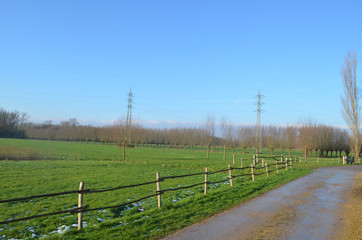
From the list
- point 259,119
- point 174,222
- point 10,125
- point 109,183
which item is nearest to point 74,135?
point 10,125

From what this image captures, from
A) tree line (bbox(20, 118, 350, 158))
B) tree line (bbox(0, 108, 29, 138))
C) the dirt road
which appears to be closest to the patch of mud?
the dirt road

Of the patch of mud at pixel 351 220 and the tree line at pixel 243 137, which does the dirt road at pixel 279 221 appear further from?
the tree line at pixel 243 137

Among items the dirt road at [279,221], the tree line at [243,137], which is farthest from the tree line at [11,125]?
the dirt road at [279,221]

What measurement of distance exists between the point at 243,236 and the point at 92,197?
25.6 ft

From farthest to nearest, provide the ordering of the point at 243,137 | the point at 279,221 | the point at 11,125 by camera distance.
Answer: the point at 11,125, the point at 243,137, the point at 279,221

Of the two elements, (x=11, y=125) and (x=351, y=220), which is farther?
(x=11, y=125)

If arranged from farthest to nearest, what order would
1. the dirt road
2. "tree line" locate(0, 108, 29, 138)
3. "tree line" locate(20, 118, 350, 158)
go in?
"tree line" locate(0, 108, 29, 138) < "tree line" locate(20, 118, 350, 158) < the dirt road

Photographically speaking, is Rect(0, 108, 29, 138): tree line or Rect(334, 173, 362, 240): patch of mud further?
Rect(0, 108, 29, 138): tree line

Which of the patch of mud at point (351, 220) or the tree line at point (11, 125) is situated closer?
the patch of mud at point (351, 220)

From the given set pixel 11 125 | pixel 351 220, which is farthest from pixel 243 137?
→ pixel 11 125

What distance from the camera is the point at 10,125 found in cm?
11469

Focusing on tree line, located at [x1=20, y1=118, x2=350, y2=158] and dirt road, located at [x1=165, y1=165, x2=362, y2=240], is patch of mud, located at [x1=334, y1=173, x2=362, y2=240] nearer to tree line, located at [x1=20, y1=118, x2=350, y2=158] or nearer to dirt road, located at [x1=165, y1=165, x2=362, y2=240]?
dirt road, located at [x1=165, y1=165, x2=362, y2=240]

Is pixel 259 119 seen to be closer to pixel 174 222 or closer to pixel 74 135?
pixel 174 222

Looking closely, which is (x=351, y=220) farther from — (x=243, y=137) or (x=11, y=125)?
(x=11, y=125)
